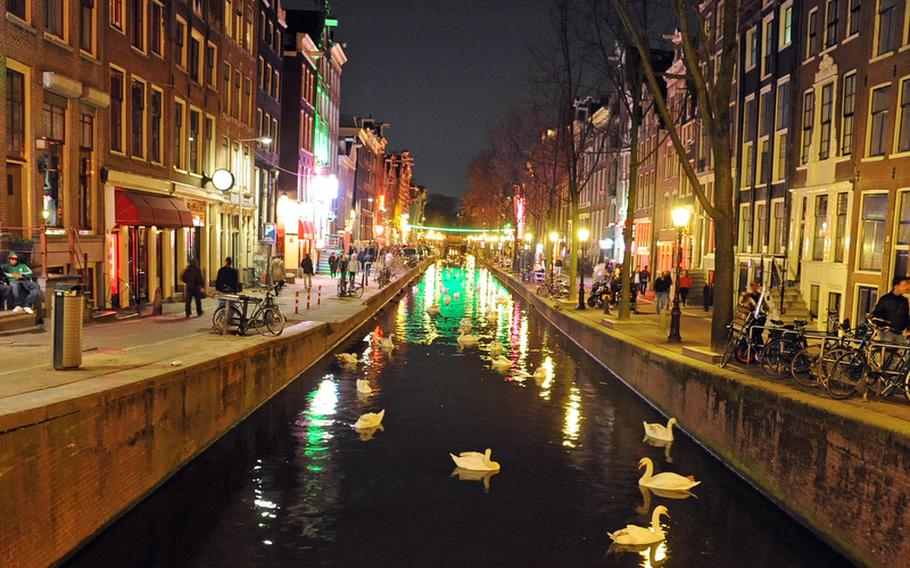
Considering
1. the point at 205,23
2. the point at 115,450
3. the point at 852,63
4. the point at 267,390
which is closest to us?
the point at 115,450

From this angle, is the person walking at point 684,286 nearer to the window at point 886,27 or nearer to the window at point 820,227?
the window at point 820,227

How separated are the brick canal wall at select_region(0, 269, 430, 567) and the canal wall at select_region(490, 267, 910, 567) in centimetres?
825

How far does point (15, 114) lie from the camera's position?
19.3 metres

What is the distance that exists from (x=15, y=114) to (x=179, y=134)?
1175cm

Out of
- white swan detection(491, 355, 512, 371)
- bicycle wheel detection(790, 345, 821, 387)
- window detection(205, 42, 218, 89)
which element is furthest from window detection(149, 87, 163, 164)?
bicycle wheel detection(790, 345, 821, 387)

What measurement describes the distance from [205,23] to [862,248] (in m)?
25.2

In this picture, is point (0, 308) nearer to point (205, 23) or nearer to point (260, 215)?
point (205, 23)

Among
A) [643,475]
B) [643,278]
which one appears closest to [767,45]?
[643,278]

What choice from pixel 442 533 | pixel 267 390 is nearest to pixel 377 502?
pixel 442 533

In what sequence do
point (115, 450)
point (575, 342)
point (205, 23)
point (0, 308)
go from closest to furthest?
point (115, 450) < point (0, 308) < point (575, 342) < point (205, 23)

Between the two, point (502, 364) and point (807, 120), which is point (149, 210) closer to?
point (502, 364)

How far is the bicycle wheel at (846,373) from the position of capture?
12442 millimetres

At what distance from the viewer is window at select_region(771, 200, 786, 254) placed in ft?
101

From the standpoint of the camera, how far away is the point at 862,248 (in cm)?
2386
